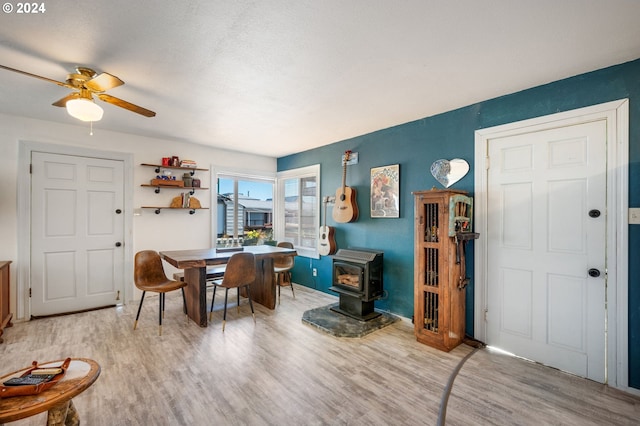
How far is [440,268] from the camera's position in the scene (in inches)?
105

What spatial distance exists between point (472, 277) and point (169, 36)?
325 cm

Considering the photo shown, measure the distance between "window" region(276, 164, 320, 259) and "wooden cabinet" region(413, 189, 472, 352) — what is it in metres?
2.11

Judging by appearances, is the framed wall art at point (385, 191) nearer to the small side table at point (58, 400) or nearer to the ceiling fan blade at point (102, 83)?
the ceiling fan blade at point (102, 83)

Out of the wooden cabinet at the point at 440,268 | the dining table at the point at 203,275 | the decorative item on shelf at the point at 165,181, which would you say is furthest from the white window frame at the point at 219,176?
Answer: the wooden cabinet at the point at 440,268

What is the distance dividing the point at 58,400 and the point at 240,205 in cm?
416

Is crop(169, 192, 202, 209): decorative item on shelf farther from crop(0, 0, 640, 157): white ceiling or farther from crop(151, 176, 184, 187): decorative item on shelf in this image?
crop(0, 0, 640, 157): white ceiling

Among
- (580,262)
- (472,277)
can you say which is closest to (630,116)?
(580,262)

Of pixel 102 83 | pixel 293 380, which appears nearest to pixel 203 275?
pixel 293 380

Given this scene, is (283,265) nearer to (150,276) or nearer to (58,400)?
(150,276)

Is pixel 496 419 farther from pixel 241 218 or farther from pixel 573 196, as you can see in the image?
pixel 241 218

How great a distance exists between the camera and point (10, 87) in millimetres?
2512

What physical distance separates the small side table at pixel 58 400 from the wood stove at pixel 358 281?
245cm

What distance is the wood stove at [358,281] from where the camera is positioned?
3.29 m

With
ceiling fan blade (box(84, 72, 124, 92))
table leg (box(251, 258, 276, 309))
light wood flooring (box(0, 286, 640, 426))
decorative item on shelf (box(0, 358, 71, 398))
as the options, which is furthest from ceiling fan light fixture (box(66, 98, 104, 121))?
table leg (box(251, 258, 276, 309))
